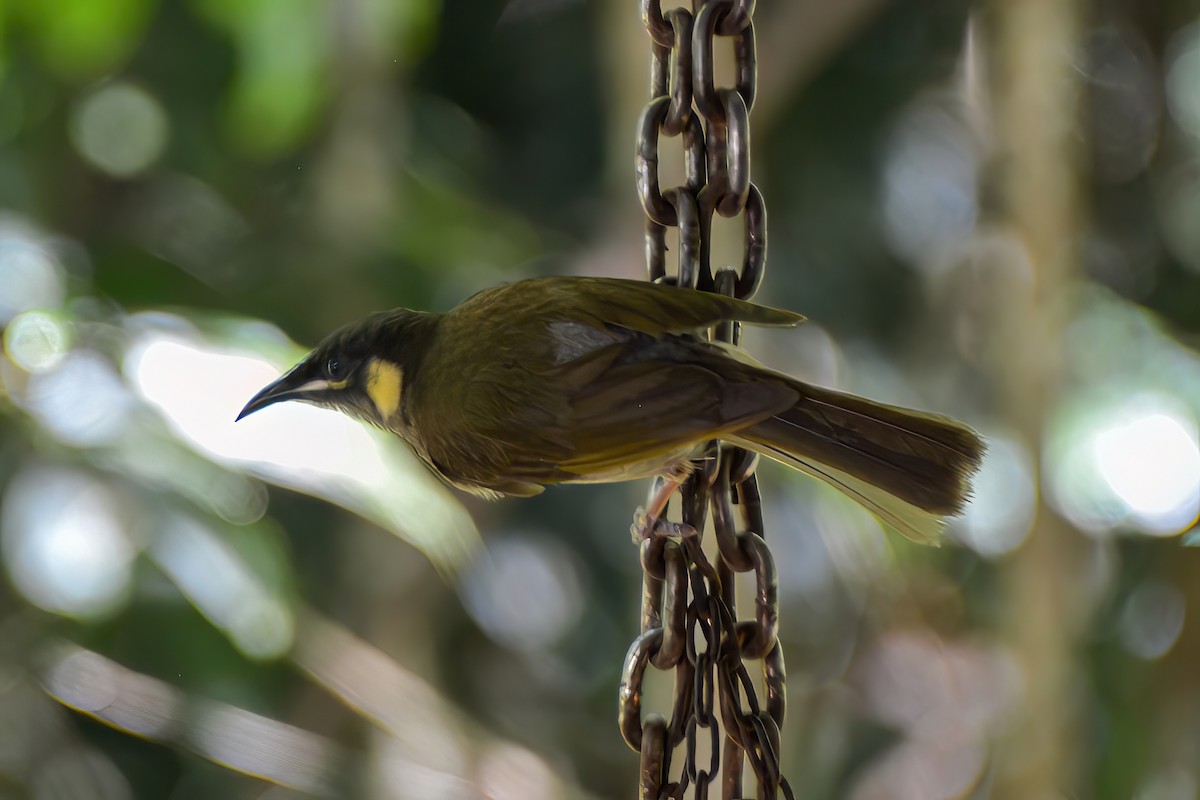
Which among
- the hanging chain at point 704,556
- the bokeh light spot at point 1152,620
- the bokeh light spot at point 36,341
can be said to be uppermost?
the bokeh light spot at point 36,341

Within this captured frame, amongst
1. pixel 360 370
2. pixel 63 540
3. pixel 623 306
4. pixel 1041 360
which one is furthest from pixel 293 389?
pixel 1041 360

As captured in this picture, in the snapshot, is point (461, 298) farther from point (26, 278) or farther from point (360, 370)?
point (360, 370)

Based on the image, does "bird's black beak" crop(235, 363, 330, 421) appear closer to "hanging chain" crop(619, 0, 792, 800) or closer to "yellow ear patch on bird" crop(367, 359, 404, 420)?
"yellow ear patch on bird" crop(367, 359, 404, 420)

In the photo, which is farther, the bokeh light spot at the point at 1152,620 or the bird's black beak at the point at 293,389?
the bokeh light spot at the point at 1152,620

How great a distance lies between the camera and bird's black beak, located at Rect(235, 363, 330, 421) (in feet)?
4.74

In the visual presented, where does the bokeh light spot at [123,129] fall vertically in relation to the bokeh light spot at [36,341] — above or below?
above

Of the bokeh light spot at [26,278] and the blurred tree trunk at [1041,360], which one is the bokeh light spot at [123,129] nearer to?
the bokeh light spot at [26,278]

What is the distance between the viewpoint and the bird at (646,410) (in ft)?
3.81

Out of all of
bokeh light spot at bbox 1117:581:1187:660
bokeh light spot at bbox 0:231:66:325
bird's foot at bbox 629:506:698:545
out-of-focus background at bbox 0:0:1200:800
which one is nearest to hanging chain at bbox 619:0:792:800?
bird's foot at bbox 629:506:698:545

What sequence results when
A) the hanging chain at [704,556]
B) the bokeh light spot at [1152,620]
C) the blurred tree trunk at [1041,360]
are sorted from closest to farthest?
the hanging chain at [704,556] → the blurred tree trunk at [1041,360] → the bokeh light spot at [1152,620]

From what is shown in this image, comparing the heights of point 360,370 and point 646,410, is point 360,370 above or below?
above

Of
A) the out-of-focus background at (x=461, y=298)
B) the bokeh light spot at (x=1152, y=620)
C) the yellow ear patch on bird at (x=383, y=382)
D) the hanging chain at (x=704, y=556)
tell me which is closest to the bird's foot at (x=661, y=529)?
the hanging chain at (x=704, y=556)

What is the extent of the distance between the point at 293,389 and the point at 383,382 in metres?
0.11

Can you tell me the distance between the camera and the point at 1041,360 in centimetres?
247
